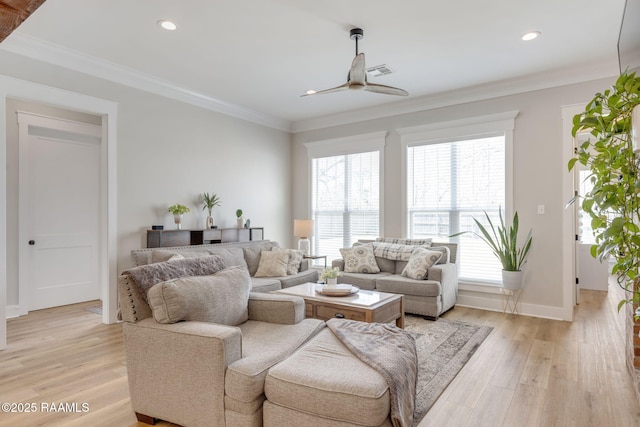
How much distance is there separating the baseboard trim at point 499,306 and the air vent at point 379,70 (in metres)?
3.05

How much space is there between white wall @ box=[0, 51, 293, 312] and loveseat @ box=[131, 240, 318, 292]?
645mm

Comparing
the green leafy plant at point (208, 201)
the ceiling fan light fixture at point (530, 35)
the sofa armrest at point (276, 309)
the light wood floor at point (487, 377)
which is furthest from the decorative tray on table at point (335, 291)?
the ceiling fan light fixture at point (530, 35)

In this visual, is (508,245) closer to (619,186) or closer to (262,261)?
(262,261)

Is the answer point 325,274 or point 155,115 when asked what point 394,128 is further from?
point 155,115

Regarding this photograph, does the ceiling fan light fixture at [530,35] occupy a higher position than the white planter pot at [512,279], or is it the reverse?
the ceiling fan light fixture at [530,35]

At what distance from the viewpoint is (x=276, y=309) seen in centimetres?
252

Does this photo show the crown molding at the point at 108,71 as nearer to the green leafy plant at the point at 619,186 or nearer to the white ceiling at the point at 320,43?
the white ceiling at the point at 320,43

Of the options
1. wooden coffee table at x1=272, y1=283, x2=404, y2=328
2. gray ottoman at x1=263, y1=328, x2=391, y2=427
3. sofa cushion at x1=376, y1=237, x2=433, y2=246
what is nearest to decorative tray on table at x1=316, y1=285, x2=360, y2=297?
wooden coffee table at x1=272, y1=283, x2=404, y2=328

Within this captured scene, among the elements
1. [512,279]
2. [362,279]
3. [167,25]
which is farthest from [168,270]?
[512,279]

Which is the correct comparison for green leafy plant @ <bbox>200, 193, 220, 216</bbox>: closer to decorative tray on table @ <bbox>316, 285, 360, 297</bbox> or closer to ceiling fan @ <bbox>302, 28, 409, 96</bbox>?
decorative tray on table @ <bbox>316, 285, 360, 297</bbox>

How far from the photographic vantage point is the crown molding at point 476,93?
4035 mm

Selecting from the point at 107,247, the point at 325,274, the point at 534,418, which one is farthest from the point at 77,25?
the point at 534,418

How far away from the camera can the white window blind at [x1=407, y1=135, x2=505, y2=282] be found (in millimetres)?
4707

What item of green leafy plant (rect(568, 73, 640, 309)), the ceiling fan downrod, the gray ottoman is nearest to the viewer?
green leafy plant (rect(568, 73, 640, 309))
